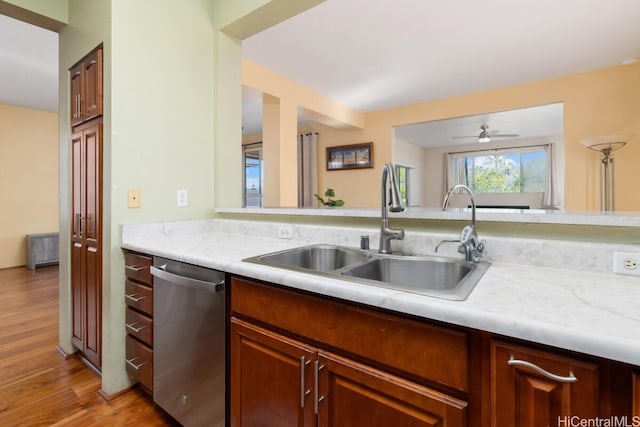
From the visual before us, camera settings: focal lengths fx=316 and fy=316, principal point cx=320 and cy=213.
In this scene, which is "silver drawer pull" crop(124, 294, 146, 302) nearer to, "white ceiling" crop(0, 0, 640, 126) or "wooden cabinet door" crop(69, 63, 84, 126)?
"wooden cabinet door" crop(69, 63, 84, 126)

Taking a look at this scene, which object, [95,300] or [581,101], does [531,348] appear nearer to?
[95,300]

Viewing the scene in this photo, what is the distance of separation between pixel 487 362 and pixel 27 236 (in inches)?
243

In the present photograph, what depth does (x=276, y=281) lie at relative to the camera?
102 cm

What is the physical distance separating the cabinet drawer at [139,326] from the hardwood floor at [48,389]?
0.36 meters

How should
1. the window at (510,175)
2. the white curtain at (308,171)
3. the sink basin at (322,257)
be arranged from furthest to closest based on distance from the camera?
the window at (510,175) → the white curtain at (308,171) → the sink basin at (322,257)

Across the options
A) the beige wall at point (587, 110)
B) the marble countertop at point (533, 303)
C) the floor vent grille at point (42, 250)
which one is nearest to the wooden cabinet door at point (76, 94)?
the marble countertop at point (533, 303)

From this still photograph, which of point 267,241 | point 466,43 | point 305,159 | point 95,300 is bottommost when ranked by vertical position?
point 95,300

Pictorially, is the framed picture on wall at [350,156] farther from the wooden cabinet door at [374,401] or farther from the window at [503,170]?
the wooden cabinet door at [374,401]


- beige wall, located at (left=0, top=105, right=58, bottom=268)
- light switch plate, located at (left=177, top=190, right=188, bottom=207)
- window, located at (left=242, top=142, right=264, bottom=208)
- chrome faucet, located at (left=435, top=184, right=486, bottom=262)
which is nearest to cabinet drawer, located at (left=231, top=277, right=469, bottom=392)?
chrome faucet, located at (left=435, top=184, right=486, bottom=262)

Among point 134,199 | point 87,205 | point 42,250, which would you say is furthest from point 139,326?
point 42,250

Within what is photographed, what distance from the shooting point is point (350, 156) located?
529 centimetres

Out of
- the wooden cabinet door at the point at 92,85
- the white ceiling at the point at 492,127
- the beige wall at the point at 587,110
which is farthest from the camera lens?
the white ceiling at the point at 492,127

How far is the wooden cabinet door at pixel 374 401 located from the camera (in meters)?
0.75

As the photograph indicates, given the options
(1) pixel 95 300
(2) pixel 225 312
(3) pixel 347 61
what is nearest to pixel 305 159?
(3) pixel 347 61
